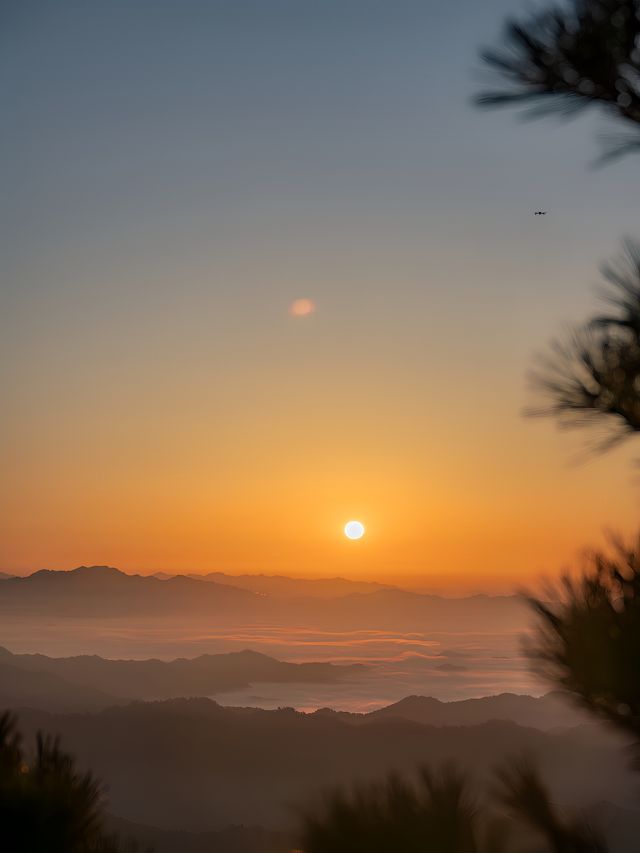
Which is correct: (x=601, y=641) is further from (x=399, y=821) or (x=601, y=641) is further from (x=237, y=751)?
(x=237, y=751)

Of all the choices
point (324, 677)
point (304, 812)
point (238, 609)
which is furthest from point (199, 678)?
point (304, 812)

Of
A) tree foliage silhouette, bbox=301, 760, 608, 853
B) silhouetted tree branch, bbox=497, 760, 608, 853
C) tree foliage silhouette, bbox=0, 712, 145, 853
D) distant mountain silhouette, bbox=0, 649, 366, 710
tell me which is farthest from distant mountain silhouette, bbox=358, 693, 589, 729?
tree foliage silhouette, bbox=301, 760, 608, 853

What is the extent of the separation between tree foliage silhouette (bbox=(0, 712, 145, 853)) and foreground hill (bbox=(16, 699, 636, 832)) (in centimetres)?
6762

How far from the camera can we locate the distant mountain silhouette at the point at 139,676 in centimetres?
12569

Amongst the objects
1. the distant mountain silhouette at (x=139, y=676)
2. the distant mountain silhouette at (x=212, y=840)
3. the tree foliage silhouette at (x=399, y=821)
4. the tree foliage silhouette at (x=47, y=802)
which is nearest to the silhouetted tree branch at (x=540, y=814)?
the tree foliage silhouette at (x=399, y=821)

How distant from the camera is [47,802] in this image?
4.90 meters

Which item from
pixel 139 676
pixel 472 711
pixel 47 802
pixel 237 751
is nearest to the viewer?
pixel 47 802

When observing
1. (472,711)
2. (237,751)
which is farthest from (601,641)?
(472,711)

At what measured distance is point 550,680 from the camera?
11.6ft

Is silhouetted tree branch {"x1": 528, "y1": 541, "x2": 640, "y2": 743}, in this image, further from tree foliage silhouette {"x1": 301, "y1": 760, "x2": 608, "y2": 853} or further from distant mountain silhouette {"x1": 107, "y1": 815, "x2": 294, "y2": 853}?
distant mountain silhouette {"x1": 107, "y1": 815, "x2": 294, "y2": 853}

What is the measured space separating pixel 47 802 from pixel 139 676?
14554 cm

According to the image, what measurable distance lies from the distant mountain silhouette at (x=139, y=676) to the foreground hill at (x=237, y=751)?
25287mm

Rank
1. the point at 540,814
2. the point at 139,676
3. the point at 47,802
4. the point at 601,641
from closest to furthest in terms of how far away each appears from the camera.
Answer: the point at 601,641 → the point at 540,814 → the point at 47,802 → the point at 139,676

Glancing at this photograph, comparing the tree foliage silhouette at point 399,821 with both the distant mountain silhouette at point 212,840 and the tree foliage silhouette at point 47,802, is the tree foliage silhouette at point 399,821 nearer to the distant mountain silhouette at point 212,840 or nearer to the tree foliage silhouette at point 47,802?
the tree foliage silhouette at point 47,802
